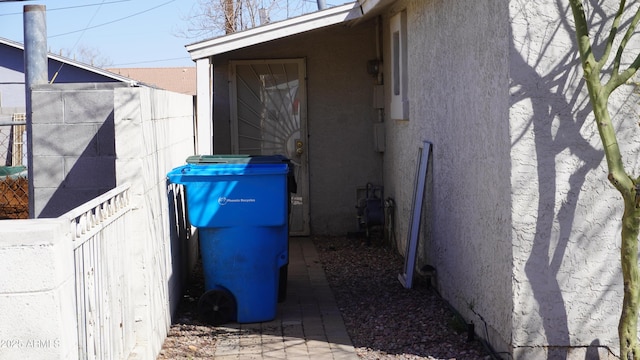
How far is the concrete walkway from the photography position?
652 cm

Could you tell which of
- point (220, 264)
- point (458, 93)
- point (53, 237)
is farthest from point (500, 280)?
point (53, 237)

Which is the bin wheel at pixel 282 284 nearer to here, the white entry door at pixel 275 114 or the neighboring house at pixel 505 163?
the neighboring house at pixel 505 163

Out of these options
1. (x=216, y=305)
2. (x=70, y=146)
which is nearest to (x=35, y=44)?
(x=70, y=146)

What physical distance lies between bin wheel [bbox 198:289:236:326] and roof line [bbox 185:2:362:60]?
11.3ft

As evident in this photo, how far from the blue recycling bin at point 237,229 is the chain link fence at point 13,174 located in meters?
2.34

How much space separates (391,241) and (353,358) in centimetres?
478

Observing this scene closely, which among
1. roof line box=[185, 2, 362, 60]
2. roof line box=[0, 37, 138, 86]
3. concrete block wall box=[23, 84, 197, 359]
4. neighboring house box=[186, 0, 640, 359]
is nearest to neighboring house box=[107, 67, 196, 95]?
roof line box=[0, 37, 138, 86]

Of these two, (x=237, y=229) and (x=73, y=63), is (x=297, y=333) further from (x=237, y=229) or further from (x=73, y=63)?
(x=73, y=63)

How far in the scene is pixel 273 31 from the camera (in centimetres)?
1012

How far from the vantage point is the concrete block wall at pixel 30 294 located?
11.0 ft

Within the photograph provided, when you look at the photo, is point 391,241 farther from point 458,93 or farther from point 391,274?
point 458,93

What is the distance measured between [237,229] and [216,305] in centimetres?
67

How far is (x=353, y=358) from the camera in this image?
6.31 m

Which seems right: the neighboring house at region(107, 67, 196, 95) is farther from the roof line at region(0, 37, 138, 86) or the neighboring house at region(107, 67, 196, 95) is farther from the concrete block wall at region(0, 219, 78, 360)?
the concrete block wall at region(0, 219, 78, 360)
